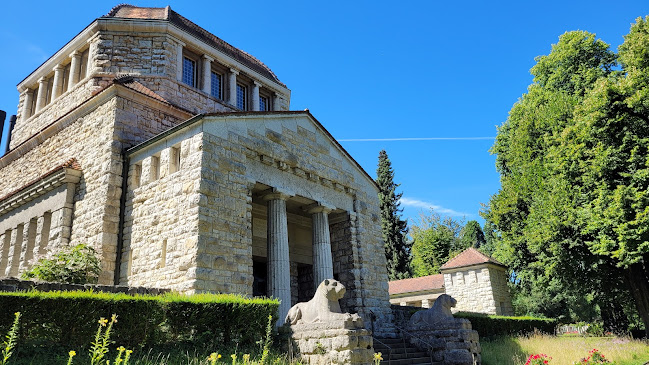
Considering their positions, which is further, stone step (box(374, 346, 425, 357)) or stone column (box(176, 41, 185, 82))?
stone column (box(176, 41, 185, 82))

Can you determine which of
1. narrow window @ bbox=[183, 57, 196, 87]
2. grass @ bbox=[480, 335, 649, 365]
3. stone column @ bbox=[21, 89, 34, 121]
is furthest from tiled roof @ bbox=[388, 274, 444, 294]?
stone column @ bbox=[21, 89, 34, 121]

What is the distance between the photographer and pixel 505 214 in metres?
24.5

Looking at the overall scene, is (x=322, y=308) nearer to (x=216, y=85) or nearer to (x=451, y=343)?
(x=451, y=343)

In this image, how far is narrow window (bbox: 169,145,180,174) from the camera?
1236cm

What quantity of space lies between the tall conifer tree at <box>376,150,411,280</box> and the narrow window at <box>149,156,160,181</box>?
2849 cm

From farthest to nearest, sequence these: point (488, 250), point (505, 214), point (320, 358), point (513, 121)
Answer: point (488, 250), point (513, 121), point (505, 214), point (320, 358)

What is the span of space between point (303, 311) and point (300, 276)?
28.4ft

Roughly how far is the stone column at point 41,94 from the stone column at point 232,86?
27.2ft

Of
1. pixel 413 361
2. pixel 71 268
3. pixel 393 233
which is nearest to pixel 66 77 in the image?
pixel 71 268

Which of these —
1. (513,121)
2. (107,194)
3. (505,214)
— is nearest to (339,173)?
(107,194)

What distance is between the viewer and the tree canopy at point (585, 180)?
625 inches

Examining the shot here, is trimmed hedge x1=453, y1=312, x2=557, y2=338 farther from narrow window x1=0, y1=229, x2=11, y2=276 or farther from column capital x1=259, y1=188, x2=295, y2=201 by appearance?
narrow window x1=0, y1=229, x2=11, y2=276

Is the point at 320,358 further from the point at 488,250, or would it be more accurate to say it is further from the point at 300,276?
the point at 488,250

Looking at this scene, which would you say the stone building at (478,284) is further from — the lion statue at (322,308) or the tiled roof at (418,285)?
the lion statue at (322,308)
